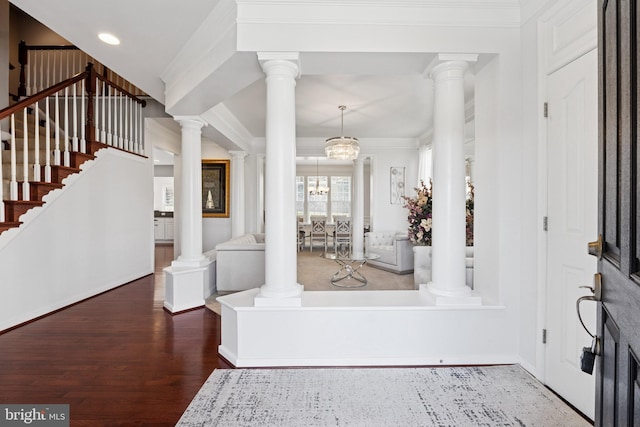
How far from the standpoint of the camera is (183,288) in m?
3.60

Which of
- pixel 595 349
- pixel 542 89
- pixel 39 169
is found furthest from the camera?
pixel 39 169

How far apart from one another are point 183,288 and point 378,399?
2.59 metres

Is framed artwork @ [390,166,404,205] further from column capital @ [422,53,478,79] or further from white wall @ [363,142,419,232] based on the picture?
column capital @ [422,53,478,79]

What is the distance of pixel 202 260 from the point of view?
384 cm

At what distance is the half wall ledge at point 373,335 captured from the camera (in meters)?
2.32

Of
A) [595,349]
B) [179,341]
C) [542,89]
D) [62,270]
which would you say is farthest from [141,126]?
[595,349]

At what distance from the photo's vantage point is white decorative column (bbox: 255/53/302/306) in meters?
2.35

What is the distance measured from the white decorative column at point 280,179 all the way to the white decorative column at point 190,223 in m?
1.68

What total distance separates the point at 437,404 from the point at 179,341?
7.29 feet

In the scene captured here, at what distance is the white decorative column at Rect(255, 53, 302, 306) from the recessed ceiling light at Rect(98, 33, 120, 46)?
1470 millimetres

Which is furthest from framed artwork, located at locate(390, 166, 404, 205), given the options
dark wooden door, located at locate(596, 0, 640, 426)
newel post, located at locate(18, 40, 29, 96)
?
newel post, located at locate(18, 40, 29, 96)

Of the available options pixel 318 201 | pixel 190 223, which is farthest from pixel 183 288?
pixel 318 201

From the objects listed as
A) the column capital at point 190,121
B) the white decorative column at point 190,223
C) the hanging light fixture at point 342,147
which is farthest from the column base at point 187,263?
the hanging light fixture at point 342,147

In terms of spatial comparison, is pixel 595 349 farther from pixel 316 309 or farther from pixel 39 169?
pixel 39 169
